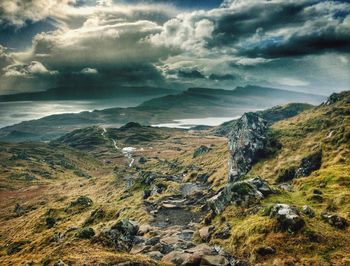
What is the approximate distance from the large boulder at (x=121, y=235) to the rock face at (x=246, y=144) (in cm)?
5748

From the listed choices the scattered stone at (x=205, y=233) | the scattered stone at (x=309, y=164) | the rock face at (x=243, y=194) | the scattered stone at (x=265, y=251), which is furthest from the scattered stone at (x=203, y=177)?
the scattered stone at (x=265, y=251)

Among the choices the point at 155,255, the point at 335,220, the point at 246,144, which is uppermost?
the point at 335,220

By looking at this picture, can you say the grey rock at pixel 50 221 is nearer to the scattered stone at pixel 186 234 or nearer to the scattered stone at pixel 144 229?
the scattered stone at pixel 144 229

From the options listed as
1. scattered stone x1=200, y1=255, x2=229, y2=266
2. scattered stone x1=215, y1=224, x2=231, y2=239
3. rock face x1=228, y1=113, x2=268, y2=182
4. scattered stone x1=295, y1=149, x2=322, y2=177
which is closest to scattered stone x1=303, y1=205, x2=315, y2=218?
scattered stone x1=215, y1=224, x2=231, y2=239

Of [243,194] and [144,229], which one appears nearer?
[243,194]

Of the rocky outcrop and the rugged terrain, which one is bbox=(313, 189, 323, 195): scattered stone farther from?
the rocky outcrop

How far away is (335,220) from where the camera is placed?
5141cm

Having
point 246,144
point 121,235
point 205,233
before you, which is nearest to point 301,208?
point 205,233

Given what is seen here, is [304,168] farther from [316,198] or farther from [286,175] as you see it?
[316,198]

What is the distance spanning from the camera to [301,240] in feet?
151

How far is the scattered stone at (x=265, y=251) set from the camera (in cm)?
4619

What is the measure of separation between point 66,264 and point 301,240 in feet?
104

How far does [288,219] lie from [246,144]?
84.4m

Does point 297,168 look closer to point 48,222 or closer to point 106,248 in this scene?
point 106,248
